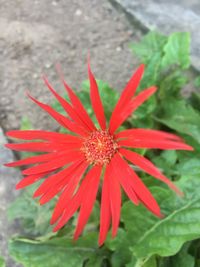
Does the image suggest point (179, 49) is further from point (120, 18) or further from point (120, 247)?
point (120, 247)

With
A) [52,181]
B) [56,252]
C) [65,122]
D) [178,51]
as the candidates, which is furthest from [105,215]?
[178,51]

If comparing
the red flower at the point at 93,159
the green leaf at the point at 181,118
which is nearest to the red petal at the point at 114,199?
the red flower at the point at 93,159

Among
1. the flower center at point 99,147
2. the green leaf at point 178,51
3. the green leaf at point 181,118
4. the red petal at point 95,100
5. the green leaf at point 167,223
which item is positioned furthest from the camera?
the green leaf at point 178,51

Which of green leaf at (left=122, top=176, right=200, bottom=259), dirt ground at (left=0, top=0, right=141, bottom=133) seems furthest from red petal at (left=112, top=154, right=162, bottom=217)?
dirt ground at (left=0, top=0, right=141, bottom=133)

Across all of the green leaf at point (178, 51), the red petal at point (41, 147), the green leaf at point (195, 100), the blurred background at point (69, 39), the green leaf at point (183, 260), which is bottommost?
the green leaf at point (183, 260)

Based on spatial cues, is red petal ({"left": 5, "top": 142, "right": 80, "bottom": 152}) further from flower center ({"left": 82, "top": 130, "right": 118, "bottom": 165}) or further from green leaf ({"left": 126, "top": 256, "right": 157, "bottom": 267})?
green leaf ({"left": 126, "top": 256, "right": 157, "bottom": 267})

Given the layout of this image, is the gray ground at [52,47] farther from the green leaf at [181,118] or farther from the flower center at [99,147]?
the flower center at [99,147]
